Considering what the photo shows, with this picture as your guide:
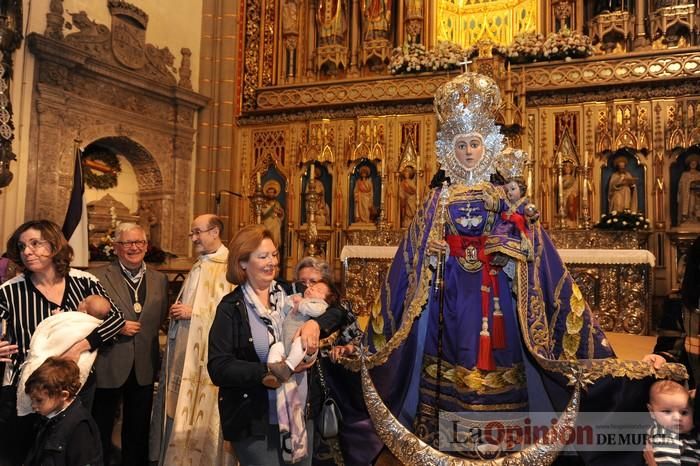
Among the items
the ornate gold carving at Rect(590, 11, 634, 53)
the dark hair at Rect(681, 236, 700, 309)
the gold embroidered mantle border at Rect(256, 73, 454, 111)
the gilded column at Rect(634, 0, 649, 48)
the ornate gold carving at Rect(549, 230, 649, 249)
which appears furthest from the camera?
the gold embroidered mantle border at Rect(256, 73, 454, 111)

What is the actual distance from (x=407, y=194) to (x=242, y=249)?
8.23 meters

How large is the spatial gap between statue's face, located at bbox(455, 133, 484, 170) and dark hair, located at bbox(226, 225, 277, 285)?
1.71 metres

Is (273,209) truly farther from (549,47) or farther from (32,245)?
(32,245)

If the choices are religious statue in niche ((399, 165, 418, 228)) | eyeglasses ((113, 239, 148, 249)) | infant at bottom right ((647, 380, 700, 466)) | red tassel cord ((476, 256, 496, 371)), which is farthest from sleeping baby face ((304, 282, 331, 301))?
religious statue in niche ((399, 165, 418, 228))

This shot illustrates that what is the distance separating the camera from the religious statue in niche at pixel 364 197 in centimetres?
1086

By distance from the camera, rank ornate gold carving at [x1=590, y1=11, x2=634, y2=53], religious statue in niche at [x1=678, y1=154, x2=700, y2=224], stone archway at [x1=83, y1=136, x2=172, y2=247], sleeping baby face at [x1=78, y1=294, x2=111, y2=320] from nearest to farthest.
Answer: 1. sleeping baby face at [x1=78, y1=294, x2=111, y2=320]
2. religious statue in niche at [x1=678, y1=154, x2=700, y2=224]
3. ornate gold carving at [x1=590, y1=11, x2=634, y2=53]
4. stone archway at [x1=83, y1=136, x2=172, y2=247]

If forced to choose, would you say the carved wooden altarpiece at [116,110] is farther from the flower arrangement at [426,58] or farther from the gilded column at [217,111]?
the flower arrangement at [426,58]

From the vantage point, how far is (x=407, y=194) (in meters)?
10.6

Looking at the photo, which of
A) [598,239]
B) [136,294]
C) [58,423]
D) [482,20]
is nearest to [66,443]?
[58,423]

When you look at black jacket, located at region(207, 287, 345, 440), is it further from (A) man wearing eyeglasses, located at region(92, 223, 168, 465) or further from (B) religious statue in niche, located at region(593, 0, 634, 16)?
(B) religious statue in niche, located at region(593, 0, 634, 16)

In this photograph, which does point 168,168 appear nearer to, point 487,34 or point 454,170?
point 487,34

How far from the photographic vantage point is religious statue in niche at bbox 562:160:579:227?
9805mm

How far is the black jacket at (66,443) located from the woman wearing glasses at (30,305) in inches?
9.8

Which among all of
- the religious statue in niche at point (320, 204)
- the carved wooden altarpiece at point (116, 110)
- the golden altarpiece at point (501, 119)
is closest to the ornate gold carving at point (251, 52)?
the golden altarpiece at point (501, 119)
